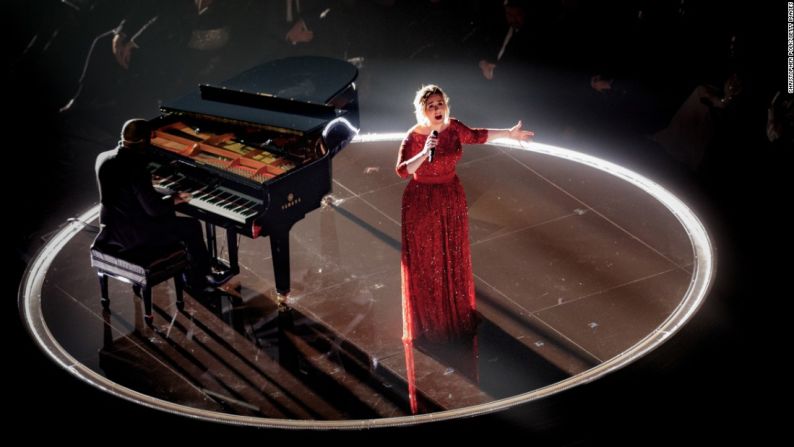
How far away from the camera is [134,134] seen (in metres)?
5.80

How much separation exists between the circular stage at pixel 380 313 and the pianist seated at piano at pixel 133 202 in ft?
2.03

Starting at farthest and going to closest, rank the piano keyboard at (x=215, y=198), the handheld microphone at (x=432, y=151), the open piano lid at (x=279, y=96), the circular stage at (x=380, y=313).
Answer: the open piano lid at (x=279, y=96) < the piano keyboard at (x=215, y=198) < the circular stage at (x=380, y=313) < the handheld microphone at (x=432, y=151)

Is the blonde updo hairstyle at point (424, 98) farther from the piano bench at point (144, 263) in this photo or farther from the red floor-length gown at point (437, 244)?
the piano bench at point (144, 263)

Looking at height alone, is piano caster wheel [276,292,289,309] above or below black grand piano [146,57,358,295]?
below

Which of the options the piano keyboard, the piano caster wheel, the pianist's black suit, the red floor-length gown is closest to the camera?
the red floor-length gown

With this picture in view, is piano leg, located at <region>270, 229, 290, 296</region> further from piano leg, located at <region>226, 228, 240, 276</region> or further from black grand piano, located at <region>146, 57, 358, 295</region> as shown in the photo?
piano leg, located at <region>226, 228, 240, 276</region>

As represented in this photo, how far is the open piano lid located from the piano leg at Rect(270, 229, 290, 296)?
62cm

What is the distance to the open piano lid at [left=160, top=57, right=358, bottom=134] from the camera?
630 cm

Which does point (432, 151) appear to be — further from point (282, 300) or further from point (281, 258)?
point (282, 300)

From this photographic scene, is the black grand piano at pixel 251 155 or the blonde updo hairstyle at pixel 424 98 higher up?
the blonde updo hairstyle at pixel 424 98

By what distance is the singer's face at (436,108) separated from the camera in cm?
544

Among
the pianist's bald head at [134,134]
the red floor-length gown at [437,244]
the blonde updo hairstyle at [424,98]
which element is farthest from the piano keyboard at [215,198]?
the blonde updo hairstyle at [424,98]

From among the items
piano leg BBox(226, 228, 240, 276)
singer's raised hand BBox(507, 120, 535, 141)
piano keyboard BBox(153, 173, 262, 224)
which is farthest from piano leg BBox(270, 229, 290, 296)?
singer's raised hand BBox(507, 120, 535, 141)

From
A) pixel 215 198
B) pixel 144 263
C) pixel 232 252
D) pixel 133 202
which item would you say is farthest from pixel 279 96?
pixel 144 263
